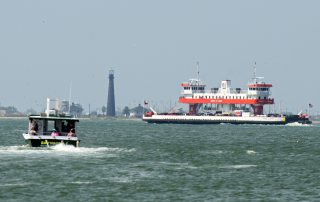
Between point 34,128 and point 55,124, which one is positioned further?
point 55,124

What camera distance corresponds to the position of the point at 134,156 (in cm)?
8638

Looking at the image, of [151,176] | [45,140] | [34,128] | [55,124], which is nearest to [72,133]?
[55,124]

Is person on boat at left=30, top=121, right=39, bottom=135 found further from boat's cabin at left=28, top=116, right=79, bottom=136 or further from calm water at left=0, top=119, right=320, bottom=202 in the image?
calm water at left=0, top=119, right=320, bottom=202

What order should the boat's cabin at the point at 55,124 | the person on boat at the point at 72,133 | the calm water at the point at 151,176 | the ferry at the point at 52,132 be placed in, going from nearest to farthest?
the calm water at the point at 151,176
the ferry at the point at 52,132
the person on boat at the point at 72,133
the boat's cabin at the point at 55,124

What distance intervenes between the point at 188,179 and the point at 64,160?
54.0 feet

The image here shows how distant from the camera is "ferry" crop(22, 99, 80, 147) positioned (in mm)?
87750

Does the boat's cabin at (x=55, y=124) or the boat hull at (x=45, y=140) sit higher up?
the boat's cabin at (x=55, y=124)

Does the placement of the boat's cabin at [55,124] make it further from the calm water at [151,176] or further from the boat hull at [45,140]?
the calm water at [151,176]

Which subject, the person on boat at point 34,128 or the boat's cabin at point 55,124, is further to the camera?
the boat's cabin at point 55,124

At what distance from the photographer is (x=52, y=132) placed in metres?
90.4

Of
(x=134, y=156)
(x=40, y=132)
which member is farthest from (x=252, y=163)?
(x=40, y=132)

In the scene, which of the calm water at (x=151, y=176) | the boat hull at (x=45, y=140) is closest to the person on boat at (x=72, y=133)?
the boat hull at (x=45, y=140)

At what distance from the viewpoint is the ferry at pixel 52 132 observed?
87750 millimetres

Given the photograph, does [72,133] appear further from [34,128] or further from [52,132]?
[34,128]
